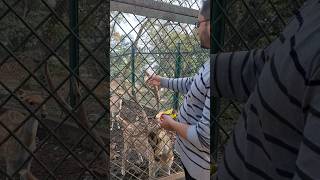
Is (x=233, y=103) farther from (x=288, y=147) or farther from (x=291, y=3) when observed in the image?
(x=288, y=147)

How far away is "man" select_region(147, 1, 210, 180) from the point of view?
1533 millimetres

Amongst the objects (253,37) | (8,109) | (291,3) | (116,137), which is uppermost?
(291,3)

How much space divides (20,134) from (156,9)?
132 cm

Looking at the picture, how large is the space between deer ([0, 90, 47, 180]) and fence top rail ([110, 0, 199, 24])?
1020mm

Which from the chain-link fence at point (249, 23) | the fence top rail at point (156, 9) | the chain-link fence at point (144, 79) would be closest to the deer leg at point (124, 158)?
the chain-link fence at point (144, 79)

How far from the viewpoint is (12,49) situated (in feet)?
2.97

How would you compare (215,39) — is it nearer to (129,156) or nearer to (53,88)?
(53,88)

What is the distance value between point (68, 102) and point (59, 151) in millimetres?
141

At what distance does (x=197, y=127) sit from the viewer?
1550 millimetres

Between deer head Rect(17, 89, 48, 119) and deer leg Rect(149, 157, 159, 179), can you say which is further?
deer leg Rect(149, 157, 159, 179)

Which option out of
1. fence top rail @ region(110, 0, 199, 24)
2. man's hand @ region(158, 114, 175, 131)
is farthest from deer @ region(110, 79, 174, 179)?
man's hand @ region(158, 114, 175, 131)

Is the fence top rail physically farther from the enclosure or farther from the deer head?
the deer head

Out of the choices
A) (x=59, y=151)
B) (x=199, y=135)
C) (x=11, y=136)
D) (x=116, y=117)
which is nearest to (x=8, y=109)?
(x=11, y=136)

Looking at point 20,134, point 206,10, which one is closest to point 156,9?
point 206,10
